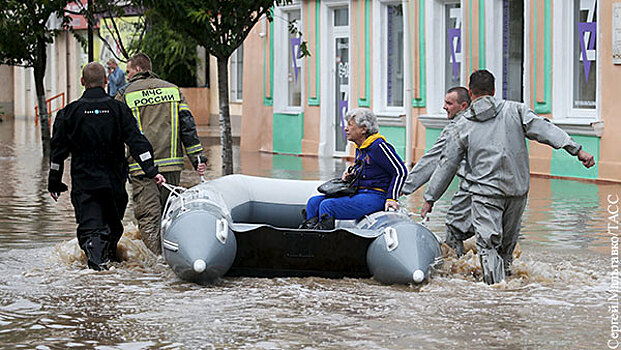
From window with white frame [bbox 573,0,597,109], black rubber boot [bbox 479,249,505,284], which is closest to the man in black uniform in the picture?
black rubber boot [bbox 479,249,505,284]

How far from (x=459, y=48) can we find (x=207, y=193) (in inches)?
473

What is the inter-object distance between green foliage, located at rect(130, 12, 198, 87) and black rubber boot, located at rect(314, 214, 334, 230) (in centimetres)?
2764

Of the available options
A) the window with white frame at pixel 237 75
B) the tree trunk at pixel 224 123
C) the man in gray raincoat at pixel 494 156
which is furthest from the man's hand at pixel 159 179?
the window with white frame at pixel 237 75

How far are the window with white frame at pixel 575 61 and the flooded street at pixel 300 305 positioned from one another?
6.92m

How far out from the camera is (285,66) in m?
26.0

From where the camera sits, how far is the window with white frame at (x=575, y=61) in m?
18.3

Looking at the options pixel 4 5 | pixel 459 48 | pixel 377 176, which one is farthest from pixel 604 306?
pixel 4 5

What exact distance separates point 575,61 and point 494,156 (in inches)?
413

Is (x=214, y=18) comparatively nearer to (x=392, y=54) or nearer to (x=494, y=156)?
(x=392, y=54)

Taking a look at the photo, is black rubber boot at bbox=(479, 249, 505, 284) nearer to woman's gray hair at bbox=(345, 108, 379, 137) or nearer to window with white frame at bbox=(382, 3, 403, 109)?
woman's gray hair at bbox=(345, 108, 379, 137)

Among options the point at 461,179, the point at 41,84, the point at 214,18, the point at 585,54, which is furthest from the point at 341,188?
the point at 41,84

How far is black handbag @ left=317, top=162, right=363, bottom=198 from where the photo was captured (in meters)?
9.87

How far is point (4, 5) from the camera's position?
23484mm

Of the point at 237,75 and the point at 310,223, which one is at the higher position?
the point at 237,75
